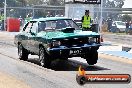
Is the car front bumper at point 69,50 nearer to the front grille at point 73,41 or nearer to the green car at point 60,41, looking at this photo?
the green car at point 60,41

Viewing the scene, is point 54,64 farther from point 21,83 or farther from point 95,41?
point 21,83

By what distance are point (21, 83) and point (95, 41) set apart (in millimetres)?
3728

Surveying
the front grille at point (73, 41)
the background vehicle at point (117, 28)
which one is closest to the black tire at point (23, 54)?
the front grille at point (73, 41)

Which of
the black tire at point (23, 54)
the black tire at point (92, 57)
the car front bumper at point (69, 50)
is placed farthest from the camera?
the black tire at point (23, 54)

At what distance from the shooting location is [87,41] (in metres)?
12.2

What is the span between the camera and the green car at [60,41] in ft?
Answer: 39.5

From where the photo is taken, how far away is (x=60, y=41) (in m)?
12.0

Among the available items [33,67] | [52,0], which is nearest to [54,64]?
[33,67]

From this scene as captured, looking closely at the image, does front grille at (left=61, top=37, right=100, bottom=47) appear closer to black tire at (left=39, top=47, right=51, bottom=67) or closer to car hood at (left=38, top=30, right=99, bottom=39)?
car hood at (left=38, top=30, right=99, bottom=39)

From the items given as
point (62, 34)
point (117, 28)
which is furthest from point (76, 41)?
point (117, 28)

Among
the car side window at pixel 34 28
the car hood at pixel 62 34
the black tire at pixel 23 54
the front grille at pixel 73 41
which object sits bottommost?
the black tire at pixel 23 54

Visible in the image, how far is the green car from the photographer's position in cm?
1205

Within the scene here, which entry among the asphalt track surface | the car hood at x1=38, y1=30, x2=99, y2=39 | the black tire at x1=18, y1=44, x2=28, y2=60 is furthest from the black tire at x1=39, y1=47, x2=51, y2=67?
the black tire at x1=18, y1=44, x2=28, y2=60

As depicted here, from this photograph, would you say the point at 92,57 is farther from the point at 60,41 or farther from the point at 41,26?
the point at 41,26
